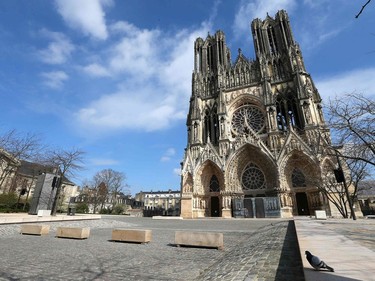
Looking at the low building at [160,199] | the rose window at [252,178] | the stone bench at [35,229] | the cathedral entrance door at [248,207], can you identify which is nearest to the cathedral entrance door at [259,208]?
the cathedral entrance door at [248,207]

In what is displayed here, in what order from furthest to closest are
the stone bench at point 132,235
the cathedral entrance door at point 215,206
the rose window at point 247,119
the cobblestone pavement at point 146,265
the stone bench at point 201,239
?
1. the rose window at point 247,119
2. the cathedral entrance door at point 215,206
3. the stone bench at point 132,235
4. the stone bench at point 201,239
5. the cobblestone pavement at point 146,265

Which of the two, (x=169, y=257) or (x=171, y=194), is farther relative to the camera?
(x=171, y=194)

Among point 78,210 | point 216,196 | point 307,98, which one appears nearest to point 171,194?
point 78,210

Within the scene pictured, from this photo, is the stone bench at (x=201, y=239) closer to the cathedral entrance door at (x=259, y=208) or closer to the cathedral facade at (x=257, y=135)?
the cathedral facade at (x=257, y=135)

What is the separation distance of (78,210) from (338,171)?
3866 cm

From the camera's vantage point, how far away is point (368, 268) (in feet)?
9.08

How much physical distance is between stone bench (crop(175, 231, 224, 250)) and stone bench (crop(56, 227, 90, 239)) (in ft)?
14.1

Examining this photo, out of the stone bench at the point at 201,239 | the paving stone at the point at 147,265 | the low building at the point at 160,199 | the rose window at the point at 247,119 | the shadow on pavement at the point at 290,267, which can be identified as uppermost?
the rose window at the point at 247,119

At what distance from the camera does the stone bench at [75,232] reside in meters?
9.15

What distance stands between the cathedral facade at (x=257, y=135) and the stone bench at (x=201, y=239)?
1746 centimetres

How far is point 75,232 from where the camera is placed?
30.4 ft

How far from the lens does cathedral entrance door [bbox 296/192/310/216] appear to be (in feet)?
84.0

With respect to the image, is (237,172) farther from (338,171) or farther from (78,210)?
(78,210)

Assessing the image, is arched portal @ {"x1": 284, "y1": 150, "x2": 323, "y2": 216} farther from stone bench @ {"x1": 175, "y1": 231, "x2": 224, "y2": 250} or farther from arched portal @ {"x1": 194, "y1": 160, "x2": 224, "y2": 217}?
stone bench @ {"x1": 175, "y1": 231, "x2": 224, "y2": 250}
